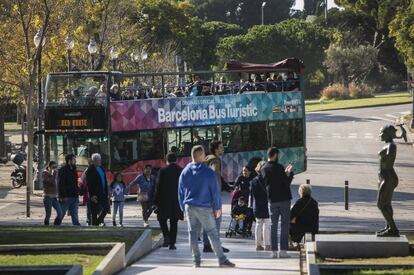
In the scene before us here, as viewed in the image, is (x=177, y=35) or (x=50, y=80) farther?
(x=177, y=35)

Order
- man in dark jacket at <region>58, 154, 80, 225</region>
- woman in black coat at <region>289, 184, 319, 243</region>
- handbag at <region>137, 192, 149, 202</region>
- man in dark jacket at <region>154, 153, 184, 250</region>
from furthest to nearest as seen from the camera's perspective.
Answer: handbag at <region>137, 192, 149, 202</region> < man in dark jacket at <region>58, 154, 80, 225</region> < woman in black coat at <region>289, 184, 319, 243</region> < man in dark jacket at <region>154, 153, 184, 250</region>

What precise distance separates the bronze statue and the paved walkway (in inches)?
59.4

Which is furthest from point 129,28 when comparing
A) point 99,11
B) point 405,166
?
point 405,166

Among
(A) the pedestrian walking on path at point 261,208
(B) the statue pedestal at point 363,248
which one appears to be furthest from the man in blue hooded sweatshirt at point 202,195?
(A) the pedestrian walking on path at point 261,208

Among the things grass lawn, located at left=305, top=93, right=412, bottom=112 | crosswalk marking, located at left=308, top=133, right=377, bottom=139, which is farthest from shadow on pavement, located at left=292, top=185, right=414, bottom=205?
grass lawn, located at left=305, top=93, right=412, bottom=112

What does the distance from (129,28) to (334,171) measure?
80.0ft

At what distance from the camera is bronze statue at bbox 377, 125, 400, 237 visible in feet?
52.0

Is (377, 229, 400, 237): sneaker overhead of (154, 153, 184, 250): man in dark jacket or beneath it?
beneath

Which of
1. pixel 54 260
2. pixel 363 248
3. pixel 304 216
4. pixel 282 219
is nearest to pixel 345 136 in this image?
pixel 304 216

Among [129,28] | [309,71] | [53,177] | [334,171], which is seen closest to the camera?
[53,177]

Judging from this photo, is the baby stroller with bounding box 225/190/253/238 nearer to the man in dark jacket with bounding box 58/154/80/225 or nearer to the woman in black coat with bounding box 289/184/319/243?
the woman in black coat with bounding box 289/184/319/243

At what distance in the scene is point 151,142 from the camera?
3572 cm

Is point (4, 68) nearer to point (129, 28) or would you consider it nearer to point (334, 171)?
point (334, 171)

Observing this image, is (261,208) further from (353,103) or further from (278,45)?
(278,45)
